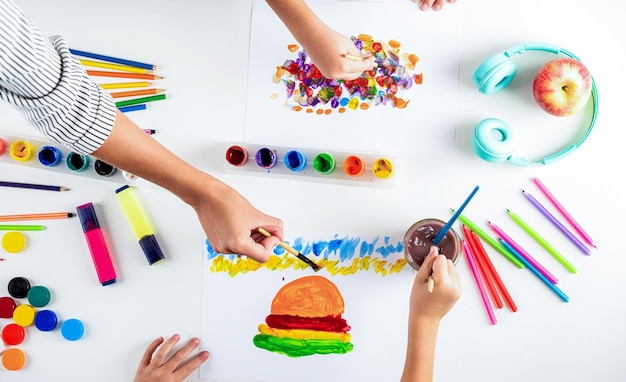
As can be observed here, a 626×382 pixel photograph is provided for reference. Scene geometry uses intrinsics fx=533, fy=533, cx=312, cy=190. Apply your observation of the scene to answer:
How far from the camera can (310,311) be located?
108cm

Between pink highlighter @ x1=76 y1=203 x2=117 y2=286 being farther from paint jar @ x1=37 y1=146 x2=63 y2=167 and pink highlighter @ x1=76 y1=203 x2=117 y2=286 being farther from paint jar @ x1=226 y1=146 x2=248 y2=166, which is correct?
paint jar @ x1=226 y1=146 x2=248 y2=166

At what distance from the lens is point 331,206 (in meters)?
1.08

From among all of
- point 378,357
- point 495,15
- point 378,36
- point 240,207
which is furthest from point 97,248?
point 495,15

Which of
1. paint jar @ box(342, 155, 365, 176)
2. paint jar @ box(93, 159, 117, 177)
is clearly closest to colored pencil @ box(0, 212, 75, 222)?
paint jar @ box(93, 159, 117, 177)

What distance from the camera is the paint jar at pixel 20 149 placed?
44.4 inches

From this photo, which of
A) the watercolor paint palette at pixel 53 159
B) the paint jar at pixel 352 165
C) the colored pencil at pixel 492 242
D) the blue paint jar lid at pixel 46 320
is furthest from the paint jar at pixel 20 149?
the colored pencil at pixel 492 242

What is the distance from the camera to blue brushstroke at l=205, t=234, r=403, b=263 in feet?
3.50

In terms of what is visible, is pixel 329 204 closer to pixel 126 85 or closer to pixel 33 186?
pixel 126 85

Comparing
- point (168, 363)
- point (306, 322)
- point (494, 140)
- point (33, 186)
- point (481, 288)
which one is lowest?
point (168, 363)

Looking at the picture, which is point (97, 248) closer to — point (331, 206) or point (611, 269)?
point (331, 206)

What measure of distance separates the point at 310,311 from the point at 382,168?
0.32 meters

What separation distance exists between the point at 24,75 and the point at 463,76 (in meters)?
0.78

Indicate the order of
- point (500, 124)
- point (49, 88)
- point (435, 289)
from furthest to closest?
point (500, 124) < point (435, 289) < point (49, 88)

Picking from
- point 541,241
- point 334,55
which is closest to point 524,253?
point 541,241
